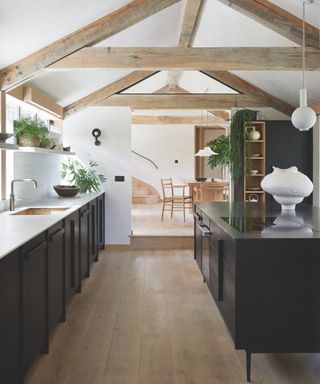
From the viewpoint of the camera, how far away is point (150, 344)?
9.86ft

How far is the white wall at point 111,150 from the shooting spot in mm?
6559

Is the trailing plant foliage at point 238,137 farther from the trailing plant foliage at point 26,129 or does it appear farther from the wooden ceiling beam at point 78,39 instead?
the trailing plant foliage at point 26,129

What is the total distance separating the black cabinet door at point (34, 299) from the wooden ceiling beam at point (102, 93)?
3988mm

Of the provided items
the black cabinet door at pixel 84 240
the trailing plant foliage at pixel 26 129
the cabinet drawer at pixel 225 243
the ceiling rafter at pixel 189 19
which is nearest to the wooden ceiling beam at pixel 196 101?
the ceiling rafter at pixel 189 19

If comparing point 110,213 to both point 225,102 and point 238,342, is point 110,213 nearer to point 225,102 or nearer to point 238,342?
point 225,102

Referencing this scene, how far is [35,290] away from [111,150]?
4268 millimetres

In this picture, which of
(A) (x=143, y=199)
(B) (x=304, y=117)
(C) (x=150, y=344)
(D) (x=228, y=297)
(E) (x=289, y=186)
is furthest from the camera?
(A) (x=143, y=199)

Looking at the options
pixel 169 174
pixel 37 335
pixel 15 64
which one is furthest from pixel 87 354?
pixel 169 174

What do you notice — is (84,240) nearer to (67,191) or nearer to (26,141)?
(67,191)

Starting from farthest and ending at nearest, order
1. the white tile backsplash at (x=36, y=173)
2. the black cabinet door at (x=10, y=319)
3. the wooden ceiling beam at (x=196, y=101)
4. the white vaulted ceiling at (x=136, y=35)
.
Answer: the wooden ceiling beam at (x=196, y=101)
the white tile backsplash at (x=36, y=173)
the white vaulted ceiling at (x=136, y=35)
the black cabinet door at (x=10, y=319)

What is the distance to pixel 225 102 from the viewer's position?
6.85 meters

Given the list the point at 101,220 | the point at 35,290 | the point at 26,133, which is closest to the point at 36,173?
the point at 26,133

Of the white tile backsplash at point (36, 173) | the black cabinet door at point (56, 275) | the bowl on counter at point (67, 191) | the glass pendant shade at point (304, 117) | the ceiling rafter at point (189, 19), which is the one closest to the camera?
the black cabinet door at point (56, 275)

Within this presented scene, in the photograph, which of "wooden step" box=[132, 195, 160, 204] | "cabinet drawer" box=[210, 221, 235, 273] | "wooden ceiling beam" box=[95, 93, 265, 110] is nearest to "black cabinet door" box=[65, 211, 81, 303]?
"cabinet drawer" box=[210, 221, 235, 273]
